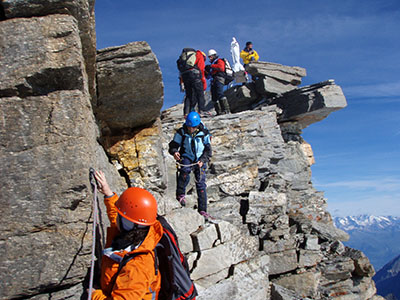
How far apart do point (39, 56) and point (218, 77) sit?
42.9ft

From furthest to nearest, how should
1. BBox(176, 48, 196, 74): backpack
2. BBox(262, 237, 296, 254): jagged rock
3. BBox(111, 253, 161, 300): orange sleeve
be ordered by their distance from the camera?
BBox(176, 48, 196, 74): backpack, BBox(262, 237, 296, 254): jagged rock, BBox(111, 253, 161, 300): orange sleeve

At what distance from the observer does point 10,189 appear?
5.34m

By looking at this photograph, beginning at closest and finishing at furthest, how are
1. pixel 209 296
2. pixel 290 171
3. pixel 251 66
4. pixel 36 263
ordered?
pixel 36 263 < pixel 209 296 < pixel 290 171 < pixel 251 66

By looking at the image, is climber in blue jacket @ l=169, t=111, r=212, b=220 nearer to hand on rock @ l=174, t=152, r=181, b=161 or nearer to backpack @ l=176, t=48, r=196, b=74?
hand on rock @ l=174, t=152, r=181, b=161

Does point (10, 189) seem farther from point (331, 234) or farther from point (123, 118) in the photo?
point (331, 234)

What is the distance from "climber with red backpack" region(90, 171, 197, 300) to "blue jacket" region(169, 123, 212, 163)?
219 inches

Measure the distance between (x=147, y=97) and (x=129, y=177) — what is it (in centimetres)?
258

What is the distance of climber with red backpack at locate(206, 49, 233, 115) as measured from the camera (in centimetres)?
1786

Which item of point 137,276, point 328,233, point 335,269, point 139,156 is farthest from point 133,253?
point 328,233

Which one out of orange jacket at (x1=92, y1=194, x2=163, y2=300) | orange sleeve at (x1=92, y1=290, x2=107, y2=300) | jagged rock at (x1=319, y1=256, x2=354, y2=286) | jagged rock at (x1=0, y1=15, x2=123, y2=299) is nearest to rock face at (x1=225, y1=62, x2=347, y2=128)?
jagged rock at (x1=319, y1=256, x2=354, y2=286)

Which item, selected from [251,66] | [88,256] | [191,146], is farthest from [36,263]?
[251,66]

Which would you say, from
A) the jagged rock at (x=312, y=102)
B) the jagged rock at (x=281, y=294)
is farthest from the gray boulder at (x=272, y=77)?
the jagged rock at (x=281, y=294)

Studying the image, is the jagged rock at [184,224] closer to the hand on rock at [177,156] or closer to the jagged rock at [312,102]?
the hand on rock at [177,156]

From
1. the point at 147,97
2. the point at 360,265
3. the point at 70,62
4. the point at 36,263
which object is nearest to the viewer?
→ the point at 36,263
